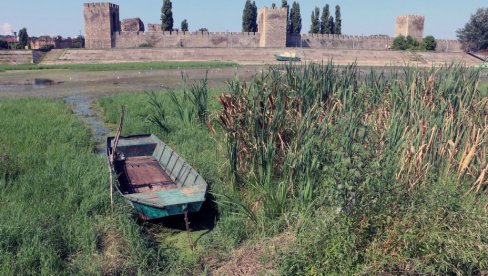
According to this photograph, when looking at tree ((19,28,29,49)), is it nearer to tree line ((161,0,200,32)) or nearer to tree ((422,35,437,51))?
tree line ((161,0,200,32))

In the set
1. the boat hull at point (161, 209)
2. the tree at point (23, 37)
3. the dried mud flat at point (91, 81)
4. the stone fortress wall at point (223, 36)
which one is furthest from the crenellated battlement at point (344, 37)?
the boat hull at point (161, 209)

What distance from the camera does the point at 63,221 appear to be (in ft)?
13.5

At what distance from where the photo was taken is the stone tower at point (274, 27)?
40.6 meters

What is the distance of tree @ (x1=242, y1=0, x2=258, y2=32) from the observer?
4462 cm

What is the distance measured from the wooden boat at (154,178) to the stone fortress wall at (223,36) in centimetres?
3383

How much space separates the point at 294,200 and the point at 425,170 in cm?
130

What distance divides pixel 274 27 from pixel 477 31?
20600mm

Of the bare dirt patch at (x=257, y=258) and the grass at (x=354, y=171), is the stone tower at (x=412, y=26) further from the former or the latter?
the bare dirt patch at (x=257, y=258)

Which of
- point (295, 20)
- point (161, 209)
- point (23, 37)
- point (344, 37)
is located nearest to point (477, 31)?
point (344, 37)

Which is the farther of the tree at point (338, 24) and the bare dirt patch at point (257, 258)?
the tree at point (338, 24)

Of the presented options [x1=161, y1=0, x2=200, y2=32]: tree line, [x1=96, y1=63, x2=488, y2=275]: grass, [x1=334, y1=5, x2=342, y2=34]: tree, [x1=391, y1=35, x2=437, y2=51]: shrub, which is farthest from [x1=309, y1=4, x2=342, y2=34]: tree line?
[x1=96, y1=63, x2=488, y2=275]: grass

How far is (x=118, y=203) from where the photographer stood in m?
4.66

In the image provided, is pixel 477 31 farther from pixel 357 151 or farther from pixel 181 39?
pixel 357 151

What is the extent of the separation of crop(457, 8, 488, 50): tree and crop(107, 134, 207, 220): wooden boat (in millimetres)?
44634
